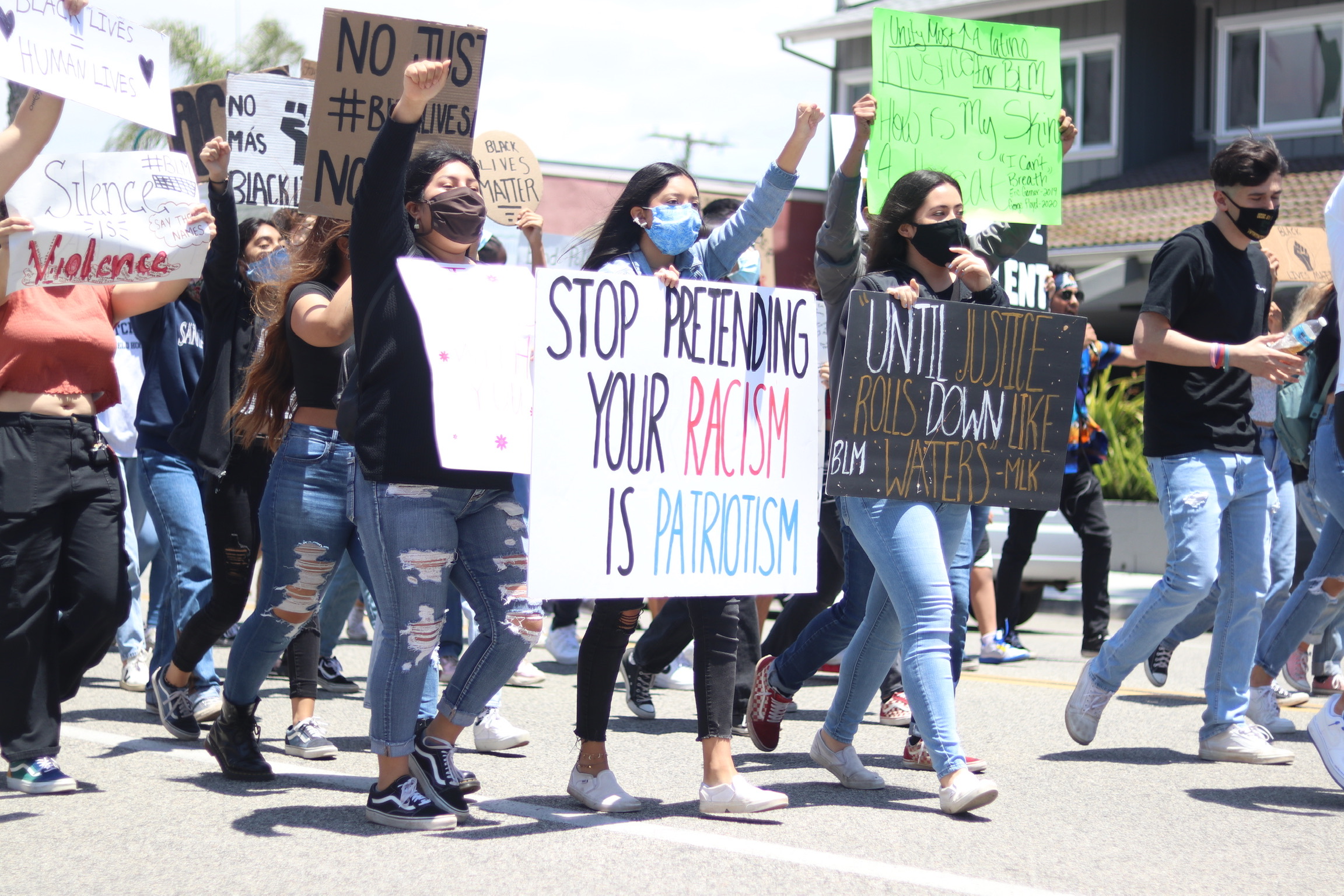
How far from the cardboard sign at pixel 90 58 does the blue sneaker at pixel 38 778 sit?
2109mm

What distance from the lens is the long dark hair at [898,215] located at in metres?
4.89

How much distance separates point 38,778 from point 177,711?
1.06 metres

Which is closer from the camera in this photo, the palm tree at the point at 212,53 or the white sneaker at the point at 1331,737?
the white sneaker at the point at 1331,737

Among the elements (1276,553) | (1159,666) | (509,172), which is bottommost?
(1159,666)

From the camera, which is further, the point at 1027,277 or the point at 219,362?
the point at 1027,277

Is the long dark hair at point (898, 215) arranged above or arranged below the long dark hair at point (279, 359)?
above

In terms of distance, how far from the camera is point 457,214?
4402 mm

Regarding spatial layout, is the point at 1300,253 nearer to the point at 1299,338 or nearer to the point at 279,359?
the point at 1299,338

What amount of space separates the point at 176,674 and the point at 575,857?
2.49m

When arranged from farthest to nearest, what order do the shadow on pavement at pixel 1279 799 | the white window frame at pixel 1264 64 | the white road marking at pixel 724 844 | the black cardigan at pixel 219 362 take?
the white window frame at pixel 1264 64, the black cardigan at pixel 219 362, the shadow on pavement at pixel 1279 799, the white road marking at pixel 724 844

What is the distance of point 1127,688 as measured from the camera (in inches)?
310

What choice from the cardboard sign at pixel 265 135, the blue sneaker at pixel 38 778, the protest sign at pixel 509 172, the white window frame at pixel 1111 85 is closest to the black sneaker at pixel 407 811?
the blue sneaker at pixel 38 778

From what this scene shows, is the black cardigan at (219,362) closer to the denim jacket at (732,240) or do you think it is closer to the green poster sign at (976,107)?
the denim jacket at (732,240)

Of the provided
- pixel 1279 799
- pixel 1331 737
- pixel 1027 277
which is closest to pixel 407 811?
pixel 1279 799
